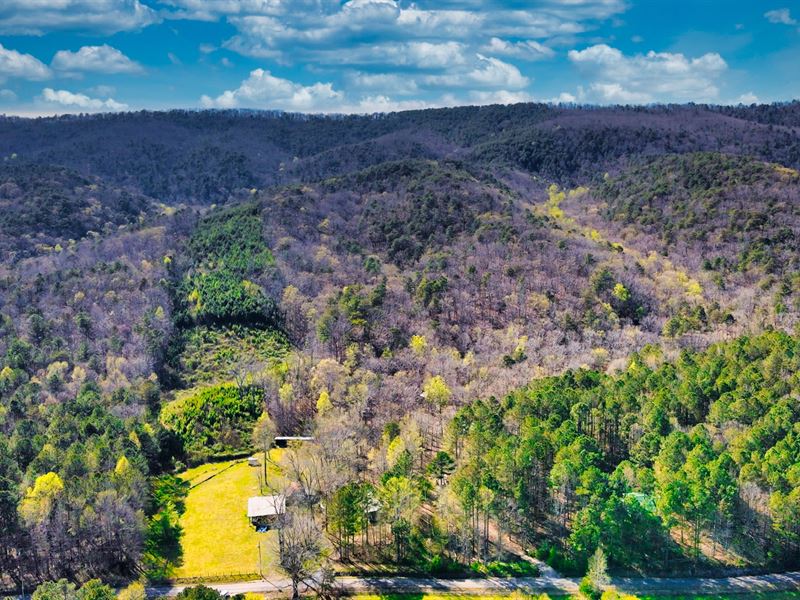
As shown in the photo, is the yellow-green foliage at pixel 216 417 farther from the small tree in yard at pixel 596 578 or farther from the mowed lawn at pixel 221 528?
the small tree in yard at pixel 596 578

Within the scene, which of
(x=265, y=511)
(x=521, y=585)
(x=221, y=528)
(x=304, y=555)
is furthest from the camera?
(x=221, y=528)

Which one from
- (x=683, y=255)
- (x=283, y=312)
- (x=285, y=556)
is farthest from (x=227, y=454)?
(x=683, y=255)

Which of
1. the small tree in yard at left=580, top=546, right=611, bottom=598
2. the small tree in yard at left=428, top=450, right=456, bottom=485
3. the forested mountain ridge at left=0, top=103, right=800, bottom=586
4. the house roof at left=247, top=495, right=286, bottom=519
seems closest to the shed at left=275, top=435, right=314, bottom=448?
the forested mountain ridge at left=0, top=103, right=800, bottom=586

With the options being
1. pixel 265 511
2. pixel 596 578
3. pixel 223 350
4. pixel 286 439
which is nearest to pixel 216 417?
pixel 286 439

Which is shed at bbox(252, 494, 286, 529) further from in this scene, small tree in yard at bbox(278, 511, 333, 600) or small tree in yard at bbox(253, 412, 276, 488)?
small tree in yard at bbox(253, 412, 276, 488)

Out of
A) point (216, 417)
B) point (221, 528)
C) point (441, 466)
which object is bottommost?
point (221, 528)

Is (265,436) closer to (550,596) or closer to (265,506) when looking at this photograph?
(265,506)
